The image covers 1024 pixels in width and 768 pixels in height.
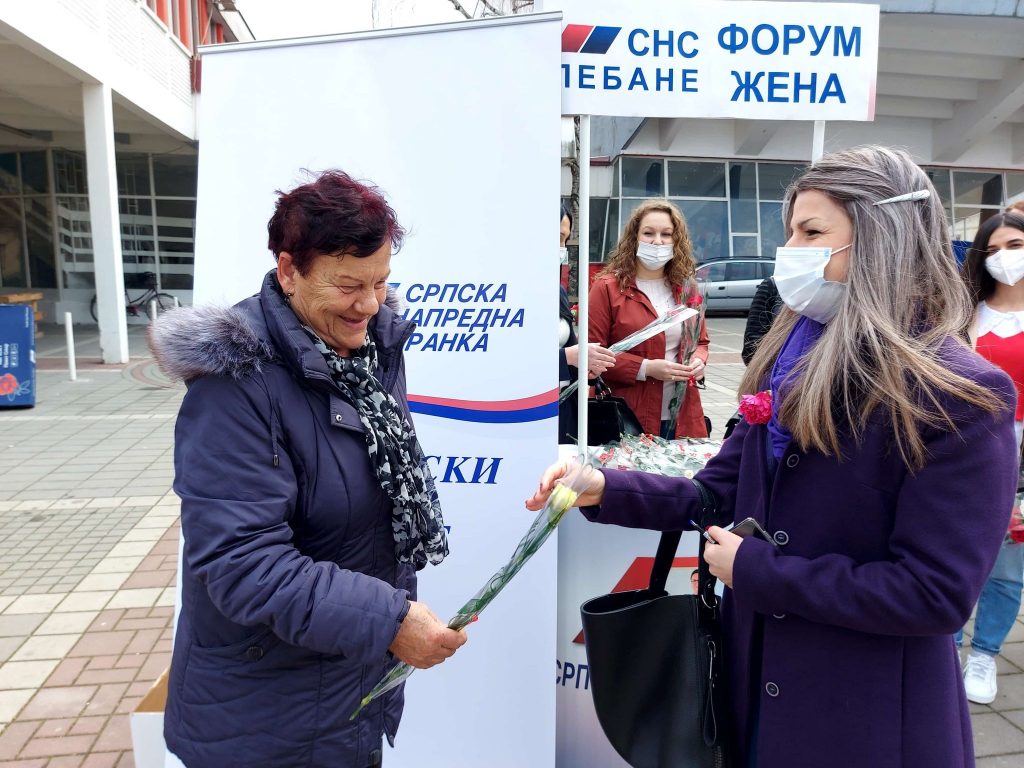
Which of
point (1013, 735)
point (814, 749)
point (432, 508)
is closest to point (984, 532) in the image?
point (814, 749)

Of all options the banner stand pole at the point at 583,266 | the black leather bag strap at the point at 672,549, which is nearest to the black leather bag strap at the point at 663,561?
the black leather bag strap at the point at 672,549

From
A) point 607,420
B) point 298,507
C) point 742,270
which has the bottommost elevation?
point 607,420

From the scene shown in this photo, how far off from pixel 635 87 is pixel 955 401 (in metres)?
1.54

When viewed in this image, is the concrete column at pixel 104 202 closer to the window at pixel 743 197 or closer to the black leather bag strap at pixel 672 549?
the black leather bag strap at pixel 672 549

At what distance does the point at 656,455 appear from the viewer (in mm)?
2498

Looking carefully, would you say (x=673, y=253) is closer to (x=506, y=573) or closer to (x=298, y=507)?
(x=506, y=573)

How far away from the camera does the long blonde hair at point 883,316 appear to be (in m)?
1.23

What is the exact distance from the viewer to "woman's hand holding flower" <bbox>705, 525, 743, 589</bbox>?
54.5 inches

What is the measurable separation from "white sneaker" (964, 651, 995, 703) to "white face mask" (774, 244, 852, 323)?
7.78ft

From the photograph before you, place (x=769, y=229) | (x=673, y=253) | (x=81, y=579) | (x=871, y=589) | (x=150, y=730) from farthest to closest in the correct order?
(x=769, y=229) → (x=81, y=579) → (x=673, y=253) → (x=150, y=730) → (x=871, y=589)

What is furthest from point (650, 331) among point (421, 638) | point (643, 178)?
point (643, 178)

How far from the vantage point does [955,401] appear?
47.1 inches

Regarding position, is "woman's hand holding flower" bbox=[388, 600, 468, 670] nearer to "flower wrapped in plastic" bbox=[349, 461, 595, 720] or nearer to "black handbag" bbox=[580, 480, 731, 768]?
"flower wrapped in plastic" bbox=[349, 461, 595, 720]

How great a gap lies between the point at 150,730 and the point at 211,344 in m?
1.56
